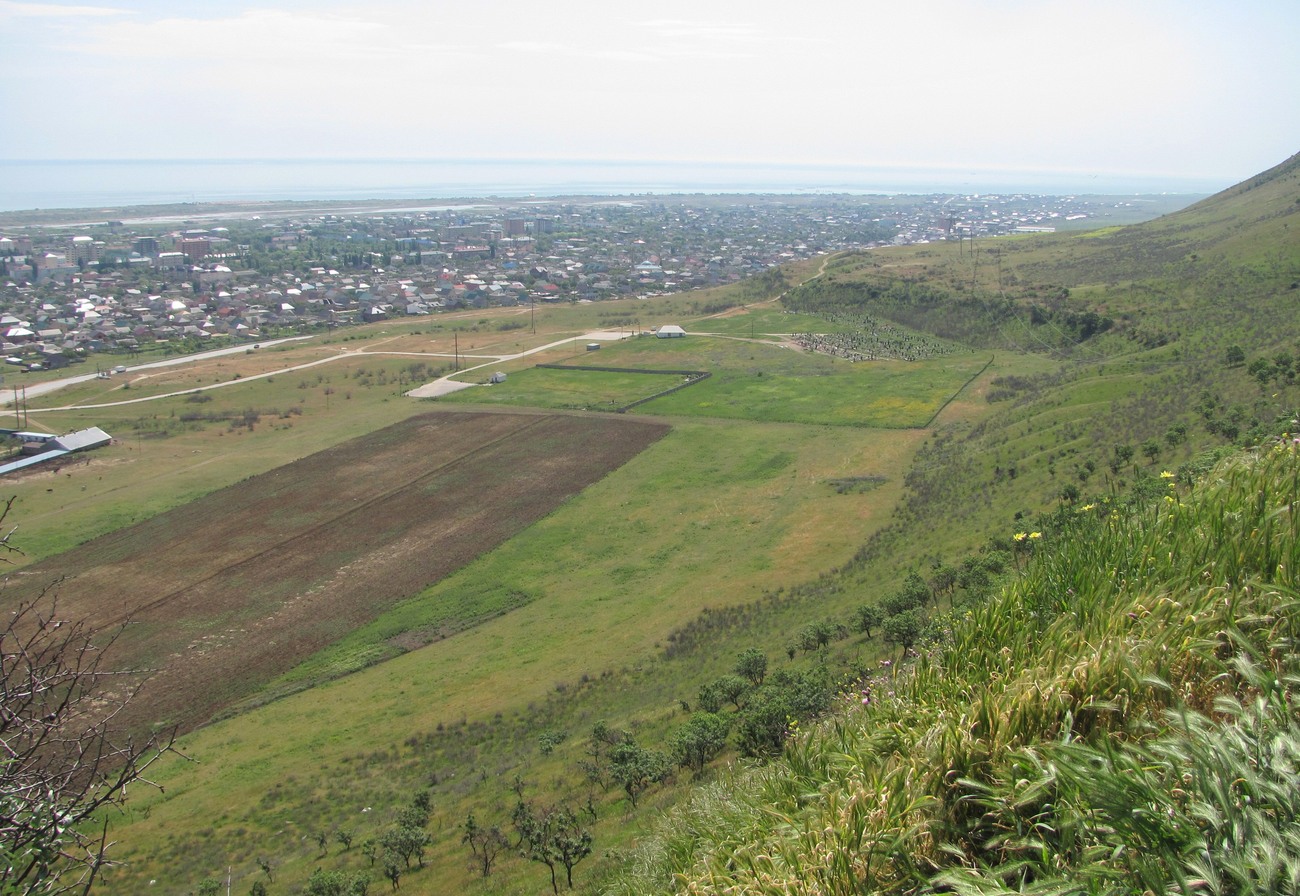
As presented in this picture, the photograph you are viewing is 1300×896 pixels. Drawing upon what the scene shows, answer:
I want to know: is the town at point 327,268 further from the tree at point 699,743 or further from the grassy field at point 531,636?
the tree at point 699,743

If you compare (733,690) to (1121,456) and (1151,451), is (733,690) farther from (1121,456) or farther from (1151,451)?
(1151,451)

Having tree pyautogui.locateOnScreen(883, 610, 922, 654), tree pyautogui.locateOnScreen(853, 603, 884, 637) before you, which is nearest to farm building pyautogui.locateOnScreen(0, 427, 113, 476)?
tree pyautogui.locateOnScreen(853, 603, 884, 637)

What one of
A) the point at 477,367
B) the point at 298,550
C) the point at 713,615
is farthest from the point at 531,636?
the point at 477,367

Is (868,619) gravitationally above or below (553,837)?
above

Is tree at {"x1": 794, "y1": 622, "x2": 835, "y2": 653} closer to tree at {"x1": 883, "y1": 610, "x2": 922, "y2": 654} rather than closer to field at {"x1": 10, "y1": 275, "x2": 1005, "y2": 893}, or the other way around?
field at {"x1": 10, "y1": 275, "x2": 1005, "y2": 893}

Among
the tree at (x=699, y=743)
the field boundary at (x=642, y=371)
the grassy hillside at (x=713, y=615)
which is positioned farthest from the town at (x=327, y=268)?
the tree at (x=699, y=743)
